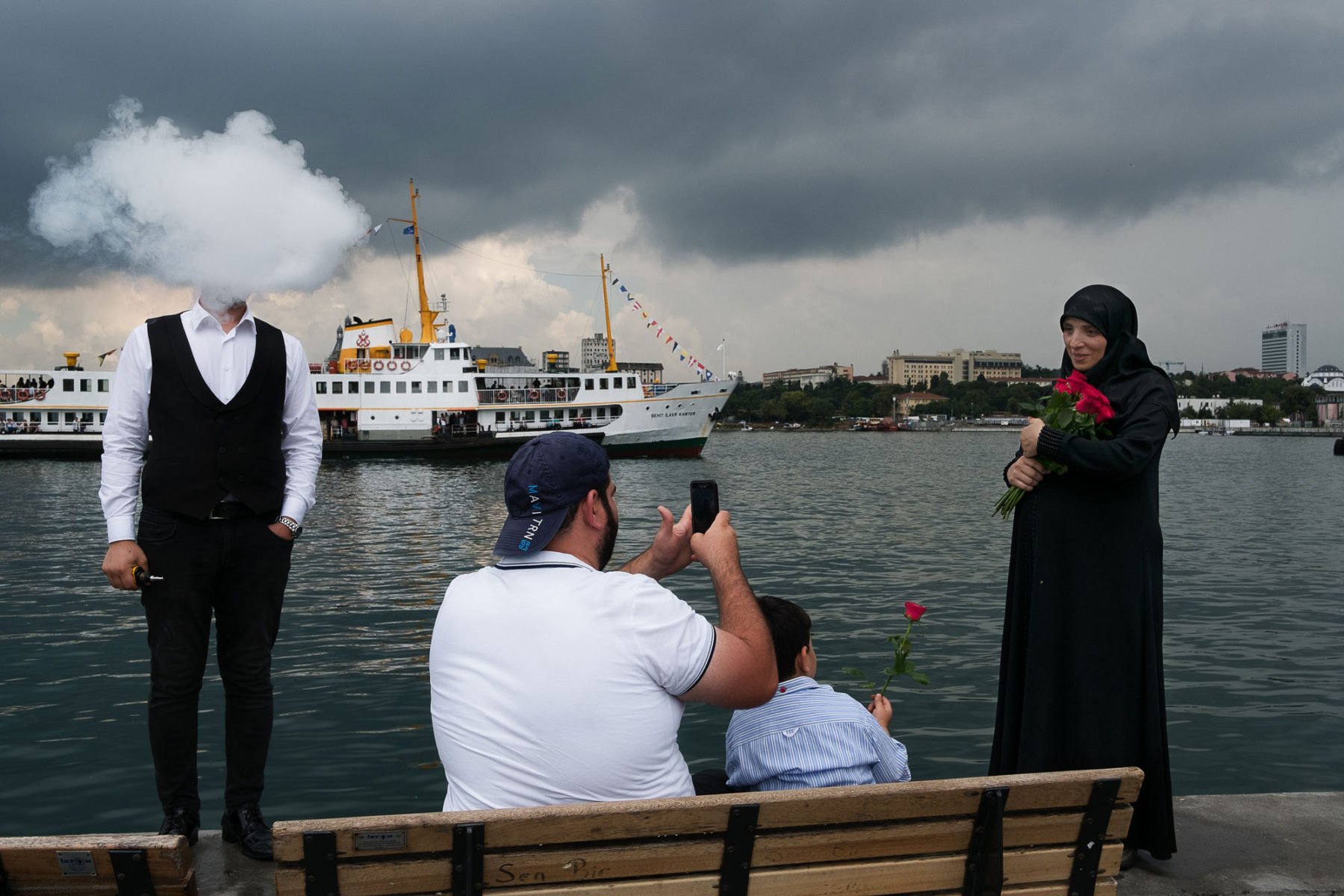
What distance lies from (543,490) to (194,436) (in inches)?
60.9

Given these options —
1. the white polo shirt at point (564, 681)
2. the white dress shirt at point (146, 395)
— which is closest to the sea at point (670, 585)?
the white polo shirt at point (564, 681)

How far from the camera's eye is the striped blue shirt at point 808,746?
7.88 feet

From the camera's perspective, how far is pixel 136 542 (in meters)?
2.94

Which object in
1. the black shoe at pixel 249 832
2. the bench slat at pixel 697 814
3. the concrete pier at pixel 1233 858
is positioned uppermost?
the bench slat at pixel 697 814

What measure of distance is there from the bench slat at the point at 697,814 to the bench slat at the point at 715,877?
0.05 m

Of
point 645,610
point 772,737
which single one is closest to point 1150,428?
point 772,737

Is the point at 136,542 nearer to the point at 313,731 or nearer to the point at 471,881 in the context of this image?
the point at 471,881

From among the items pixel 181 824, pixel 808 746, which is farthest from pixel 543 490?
pixel 181 824

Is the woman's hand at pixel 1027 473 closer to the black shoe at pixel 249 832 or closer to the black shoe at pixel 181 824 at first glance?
the black shoe at pixel 249 832

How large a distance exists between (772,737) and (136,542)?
2.00m

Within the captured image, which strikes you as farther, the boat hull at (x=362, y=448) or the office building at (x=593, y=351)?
the office building at (x=593, y=351)

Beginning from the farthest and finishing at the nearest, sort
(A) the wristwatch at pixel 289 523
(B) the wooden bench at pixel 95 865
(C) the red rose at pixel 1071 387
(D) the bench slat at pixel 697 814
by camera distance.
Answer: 1. (A) the wristwatch at pixel 289 523
2. (C) the red rose at pixel 1071 387
3. (B) the wooden bench at pixel 95 865
4. (D) the bench slat at pixel 697 814

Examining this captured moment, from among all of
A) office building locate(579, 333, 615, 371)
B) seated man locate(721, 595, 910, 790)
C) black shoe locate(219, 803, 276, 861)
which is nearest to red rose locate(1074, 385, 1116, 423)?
seated man locate(721, 595, 910, 790)

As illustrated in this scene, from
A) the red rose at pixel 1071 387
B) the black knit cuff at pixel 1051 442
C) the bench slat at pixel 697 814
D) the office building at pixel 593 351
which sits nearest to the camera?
the bench slat at pixel 697 814
